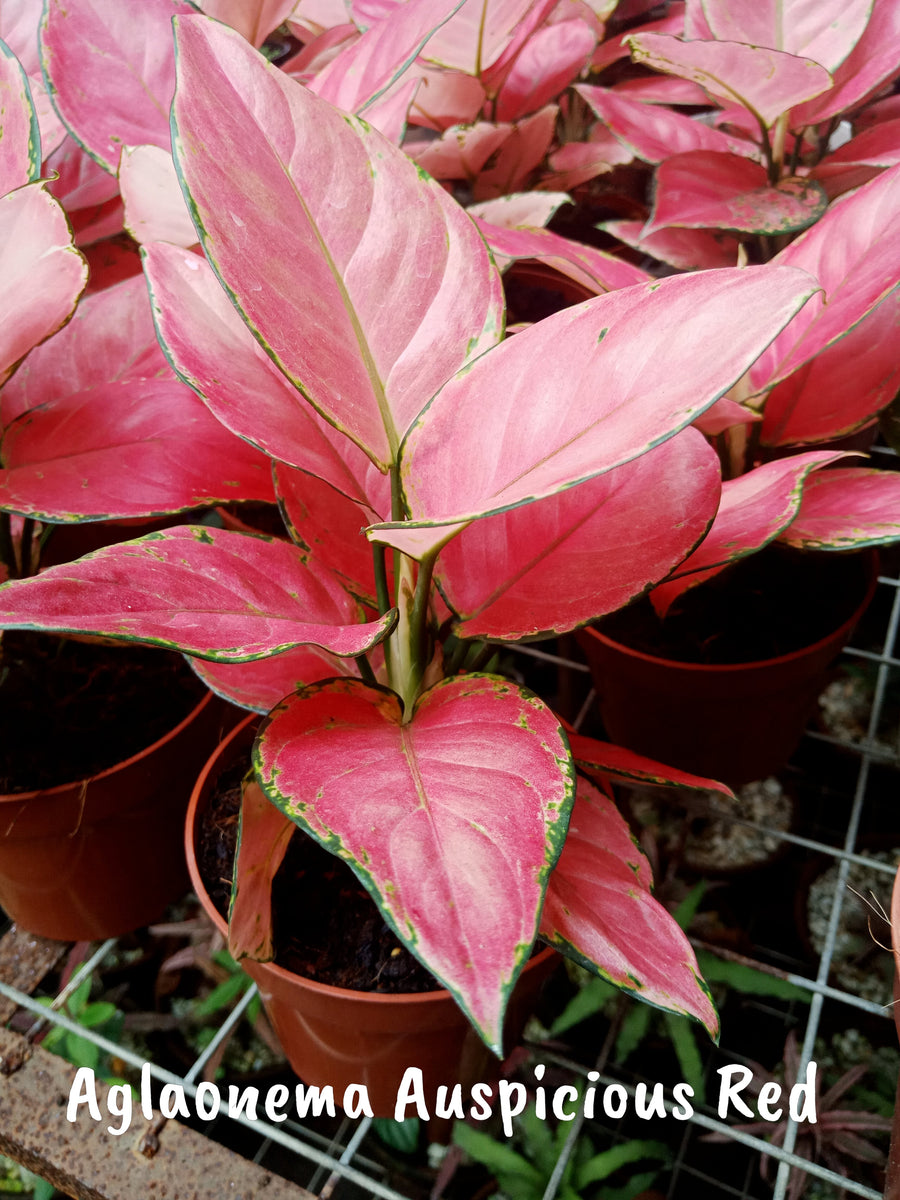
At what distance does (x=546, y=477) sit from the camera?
340 mm

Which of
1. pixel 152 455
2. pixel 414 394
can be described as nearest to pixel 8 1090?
pixel 152 455

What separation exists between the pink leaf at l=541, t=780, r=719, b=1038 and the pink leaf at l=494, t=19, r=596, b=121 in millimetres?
839

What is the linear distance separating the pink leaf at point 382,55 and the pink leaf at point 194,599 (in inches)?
12.5

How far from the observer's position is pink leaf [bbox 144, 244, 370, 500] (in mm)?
433


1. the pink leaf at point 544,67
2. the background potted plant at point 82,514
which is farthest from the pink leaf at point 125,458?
the pink leaf at point 544,67

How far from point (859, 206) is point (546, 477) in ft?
1.28

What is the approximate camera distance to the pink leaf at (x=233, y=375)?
17.1 inches

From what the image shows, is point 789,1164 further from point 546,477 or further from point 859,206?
point 859,206

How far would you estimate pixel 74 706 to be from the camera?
737 mm

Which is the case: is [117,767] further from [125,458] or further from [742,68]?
[742,68]

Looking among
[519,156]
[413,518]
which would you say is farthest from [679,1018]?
[519,156]

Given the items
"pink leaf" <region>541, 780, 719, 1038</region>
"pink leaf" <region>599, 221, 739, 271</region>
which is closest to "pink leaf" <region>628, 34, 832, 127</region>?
"pink leaf" <region>599, 221, 739, 271</region>

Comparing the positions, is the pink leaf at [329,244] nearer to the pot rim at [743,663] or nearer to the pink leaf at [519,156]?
the pot rim at [743,663]

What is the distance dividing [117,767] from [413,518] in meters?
0.37
